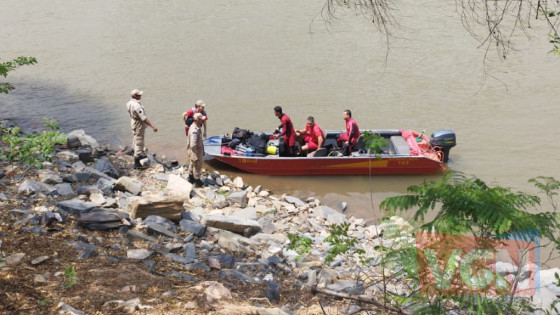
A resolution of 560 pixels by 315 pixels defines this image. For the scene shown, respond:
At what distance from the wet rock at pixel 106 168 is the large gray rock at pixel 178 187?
51.0 inches

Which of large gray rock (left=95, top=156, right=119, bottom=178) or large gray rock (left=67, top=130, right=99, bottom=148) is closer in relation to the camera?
large gray rock (left=95, top=156, right=119, bottom=178)

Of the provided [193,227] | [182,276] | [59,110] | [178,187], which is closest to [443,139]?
→ [178,187]

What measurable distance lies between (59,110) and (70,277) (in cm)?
1374

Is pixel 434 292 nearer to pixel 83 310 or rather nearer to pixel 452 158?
pixel 83 310

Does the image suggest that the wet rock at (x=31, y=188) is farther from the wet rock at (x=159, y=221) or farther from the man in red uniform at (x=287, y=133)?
the man in red uniform at (x=287, y=133)

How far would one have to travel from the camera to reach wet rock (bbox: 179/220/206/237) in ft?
30.3

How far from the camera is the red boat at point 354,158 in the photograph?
13891 mm

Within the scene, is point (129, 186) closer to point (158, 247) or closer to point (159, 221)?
point (159, 221)

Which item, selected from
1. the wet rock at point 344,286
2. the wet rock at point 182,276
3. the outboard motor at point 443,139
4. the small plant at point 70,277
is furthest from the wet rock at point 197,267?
the outboard motor at point 443,139

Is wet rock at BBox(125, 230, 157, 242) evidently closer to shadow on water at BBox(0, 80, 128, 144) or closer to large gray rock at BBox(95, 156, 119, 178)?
large gray rock at BBox(95, 156, 119, 178)

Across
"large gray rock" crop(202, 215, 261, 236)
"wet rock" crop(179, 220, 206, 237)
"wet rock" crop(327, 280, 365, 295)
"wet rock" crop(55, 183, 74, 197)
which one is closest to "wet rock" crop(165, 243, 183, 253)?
"wet rock" crop(179, 220, 206, 237)

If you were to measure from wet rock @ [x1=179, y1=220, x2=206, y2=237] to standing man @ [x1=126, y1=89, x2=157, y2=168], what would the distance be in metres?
3.98

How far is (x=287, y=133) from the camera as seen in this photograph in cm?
1395

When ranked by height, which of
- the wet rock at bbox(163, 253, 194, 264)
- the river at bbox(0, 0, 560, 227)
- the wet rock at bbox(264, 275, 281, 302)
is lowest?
the wet rock at bbox(264, 275, 281, 302)
